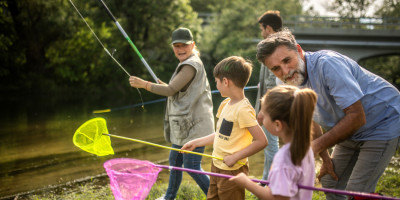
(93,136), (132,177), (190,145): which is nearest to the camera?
(132,177)

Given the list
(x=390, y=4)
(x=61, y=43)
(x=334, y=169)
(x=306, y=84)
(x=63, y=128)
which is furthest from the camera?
(x=390, y=4)

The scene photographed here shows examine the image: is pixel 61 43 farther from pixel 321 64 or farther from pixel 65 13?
pixel 321 64

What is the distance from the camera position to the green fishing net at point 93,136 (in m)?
3.00

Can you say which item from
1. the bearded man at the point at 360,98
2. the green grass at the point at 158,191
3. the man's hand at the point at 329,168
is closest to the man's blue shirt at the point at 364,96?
the bearded man at the point at 360,98

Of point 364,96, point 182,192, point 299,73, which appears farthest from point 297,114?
point 182,192

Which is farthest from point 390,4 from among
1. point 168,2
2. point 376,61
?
point 168,2

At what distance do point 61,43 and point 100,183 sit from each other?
17.2m

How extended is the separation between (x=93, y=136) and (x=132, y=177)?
0.83 meters

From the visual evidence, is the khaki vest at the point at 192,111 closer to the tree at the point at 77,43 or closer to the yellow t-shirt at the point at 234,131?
the yellow t-shirt at the point at 234,131

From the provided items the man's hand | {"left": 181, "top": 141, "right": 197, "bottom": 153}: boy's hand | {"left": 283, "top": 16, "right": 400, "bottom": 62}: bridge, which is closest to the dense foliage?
{"left": 283, "top": 16, "right": 400, "bottom": 62}: bridge

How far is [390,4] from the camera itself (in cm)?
4853

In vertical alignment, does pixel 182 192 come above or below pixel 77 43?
below

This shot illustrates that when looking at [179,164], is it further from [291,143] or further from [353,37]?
[353,37]

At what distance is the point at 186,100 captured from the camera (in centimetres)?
398
